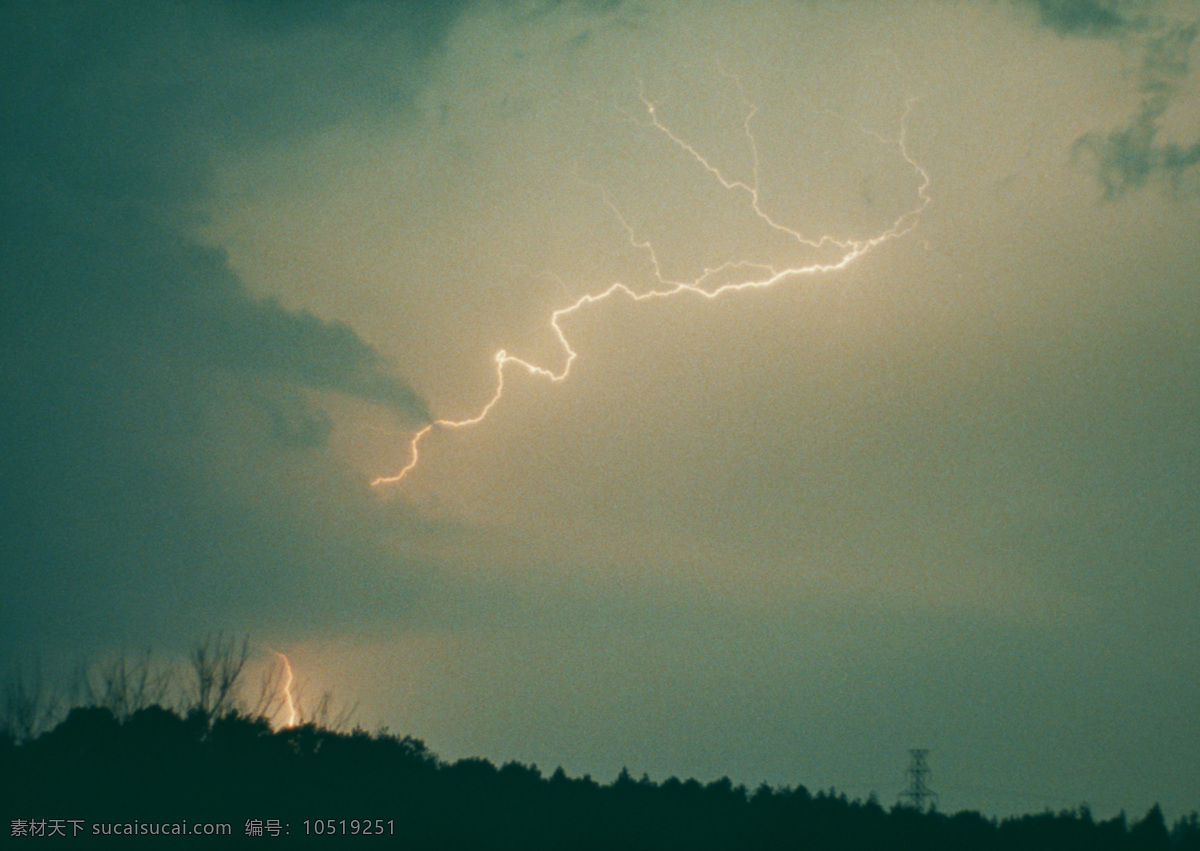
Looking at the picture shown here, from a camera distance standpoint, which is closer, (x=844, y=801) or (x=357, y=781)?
(x=357, y=781)

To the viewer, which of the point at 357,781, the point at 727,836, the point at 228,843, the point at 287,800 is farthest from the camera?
the point at 727,836

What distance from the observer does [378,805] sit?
27359 millimetres

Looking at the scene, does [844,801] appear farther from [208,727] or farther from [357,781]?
[208,727]

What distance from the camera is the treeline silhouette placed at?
71.5 feet

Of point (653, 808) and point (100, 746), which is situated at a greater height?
point (100, 746)

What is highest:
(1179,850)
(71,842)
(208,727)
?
(208,727)

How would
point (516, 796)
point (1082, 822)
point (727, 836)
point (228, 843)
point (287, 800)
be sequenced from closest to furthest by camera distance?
point (228, 843) → point (287, 800) → point (727, 836) → point (1082, 822) → point (516, 796)

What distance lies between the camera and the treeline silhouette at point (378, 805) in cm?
2178

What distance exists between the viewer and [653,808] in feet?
129

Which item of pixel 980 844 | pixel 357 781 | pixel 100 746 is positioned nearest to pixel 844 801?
pixel 980 844

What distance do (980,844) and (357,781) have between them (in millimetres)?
22191

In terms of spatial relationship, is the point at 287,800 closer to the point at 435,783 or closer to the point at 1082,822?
the point at 435,783

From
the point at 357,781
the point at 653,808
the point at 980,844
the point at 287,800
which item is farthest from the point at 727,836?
the point at 287,800

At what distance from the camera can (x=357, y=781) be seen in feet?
97.3
